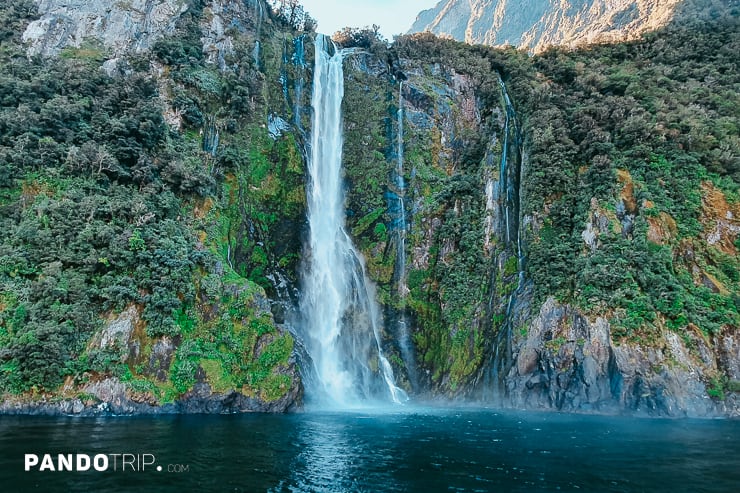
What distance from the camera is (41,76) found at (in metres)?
27.7

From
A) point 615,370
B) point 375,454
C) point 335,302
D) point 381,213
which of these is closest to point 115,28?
point 381,213

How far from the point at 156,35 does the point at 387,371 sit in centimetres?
3024

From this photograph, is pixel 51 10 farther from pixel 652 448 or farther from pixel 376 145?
pixel 652 448

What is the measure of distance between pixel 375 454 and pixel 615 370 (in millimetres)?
15872

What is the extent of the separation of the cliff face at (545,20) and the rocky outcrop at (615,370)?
98.3 ft

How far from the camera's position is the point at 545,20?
70500mm

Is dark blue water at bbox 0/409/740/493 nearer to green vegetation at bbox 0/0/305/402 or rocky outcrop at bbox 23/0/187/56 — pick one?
green vegetation at bbox 0/0/305/402

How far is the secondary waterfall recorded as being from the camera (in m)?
28.1

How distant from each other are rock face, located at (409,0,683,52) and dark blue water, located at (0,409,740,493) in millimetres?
39142

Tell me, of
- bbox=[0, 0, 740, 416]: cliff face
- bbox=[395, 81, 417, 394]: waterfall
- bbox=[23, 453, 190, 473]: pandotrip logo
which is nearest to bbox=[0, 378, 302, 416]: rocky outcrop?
bbox=[0, 0, 740, 416]: cliff face

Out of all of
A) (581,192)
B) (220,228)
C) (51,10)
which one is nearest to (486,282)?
(581,192)

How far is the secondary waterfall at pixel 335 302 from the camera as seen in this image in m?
28.1

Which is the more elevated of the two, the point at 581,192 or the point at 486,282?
the point at 581,192

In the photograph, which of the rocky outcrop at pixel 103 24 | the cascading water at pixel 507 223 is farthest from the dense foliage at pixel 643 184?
the rocky outcrop at pixel 103 24
